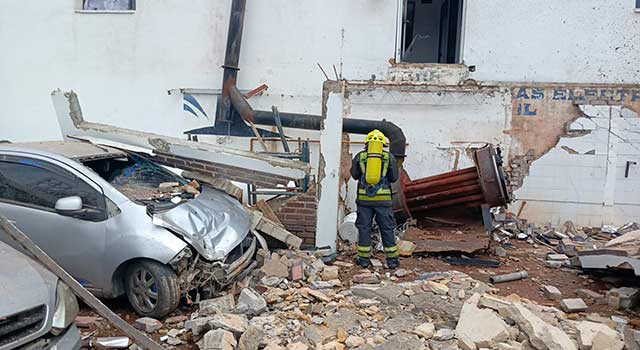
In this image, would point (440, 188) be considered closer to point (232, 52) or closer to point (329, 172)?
point (329, 172)

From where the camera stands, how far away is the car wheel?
449 cm

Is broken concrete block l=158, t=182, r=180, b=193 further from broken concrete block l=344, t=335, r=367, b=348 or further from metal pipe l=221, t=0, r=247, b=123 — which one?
metal pipe l=221, t=0, r=247, b=123

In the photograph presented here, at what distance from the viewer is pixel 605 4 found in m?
8.45

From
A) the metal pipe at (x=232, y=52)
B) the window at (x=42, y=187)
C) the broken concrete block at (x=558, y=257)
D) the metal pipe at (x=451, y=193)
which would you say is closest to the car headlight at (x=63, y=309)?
the window at (x=42, y=187)

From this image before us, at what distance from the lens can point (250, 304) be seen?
175 inches

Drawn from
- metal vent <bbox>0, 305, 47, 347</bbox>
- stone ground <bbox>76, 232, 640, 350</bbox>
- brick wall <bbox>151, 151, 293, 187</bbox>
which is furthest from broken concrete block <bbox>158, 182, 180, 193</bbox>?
metal vent <bbox>0, 305, 47, 347</bbox>

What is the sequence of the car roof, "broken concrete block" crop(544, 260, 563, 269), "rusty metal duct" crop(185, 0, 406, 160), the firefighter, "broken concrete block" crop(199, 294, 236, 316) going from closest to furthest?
"broken concrete block" crop(199, 294, 236, 316) → the car roof → the firefighter → "broken concrete block" crop(544, 260, 563, 269) → "rusty metal duct" crop(185, 0, 406, 160)

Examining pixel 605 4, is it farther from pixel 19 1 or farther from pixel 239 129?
pixel 19 1

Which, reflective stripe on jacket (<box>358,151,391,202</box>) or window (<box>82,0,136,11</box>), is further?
window (<box>82,0,136,11</box>)

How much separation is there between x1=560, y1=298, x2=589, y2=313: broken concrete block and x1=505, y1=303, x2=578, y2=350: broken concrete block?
47.3 inches

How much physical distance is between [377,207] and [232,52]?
4535 millimetres

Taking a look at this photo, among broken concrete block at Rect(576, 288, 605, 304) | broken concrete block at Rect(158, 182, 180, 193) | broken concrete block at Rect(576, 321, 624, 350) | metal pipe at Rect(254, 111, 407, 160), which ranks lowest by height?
broken concrete block at Rect(576, 288, 605, 304)

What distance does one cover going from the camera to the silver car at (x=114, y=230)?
453 centimetres

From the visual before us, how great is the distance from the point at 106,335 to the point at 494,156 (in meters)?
5.10
